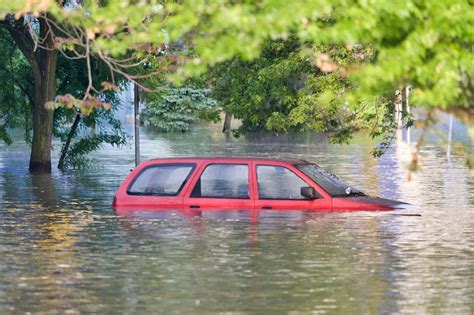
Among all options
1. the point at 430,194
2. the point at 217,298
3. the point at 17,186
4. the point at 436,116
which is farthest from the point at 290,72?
the point at 436,116

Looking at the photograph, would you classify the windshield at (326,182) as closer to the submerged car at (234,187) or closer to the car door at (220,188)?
the submerged car at (234,187)

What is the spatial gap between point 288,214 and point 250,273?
25.7 feet

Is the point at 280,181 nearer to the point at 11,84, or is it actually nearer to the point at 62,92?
the point at 62,92

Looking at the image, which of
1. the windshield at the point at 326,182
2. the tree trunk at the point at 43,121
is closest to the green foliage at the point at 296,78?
the windshield at the point at 326,182

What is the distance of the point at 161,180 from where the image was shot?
27.6 metres

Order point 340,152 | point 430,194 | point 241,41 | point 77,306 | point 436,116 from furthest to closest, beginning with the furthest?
1. point 340,152
2. point 430,194
3. point 77,306
4. point 436,116
5. point 241,41

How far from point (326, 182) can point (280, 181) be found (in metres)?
Result: 0.83

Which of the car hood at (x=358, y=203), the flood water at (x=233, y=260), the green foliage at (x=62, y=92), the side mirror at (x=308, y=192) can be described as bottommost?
the flood water at (x=233, y=260)

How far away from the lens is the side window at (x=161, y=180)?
27422mm

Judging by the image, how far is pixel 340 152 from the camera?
245 ft

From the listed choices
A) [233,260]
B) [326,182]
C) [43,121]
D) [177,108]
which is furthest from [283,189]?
[177,108]

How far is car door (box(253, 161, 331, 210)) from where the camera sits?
26969 mm

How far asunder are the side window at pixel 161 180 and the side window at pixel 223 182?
29 cm

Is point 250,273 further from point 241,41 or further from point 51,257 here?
point 241,41
